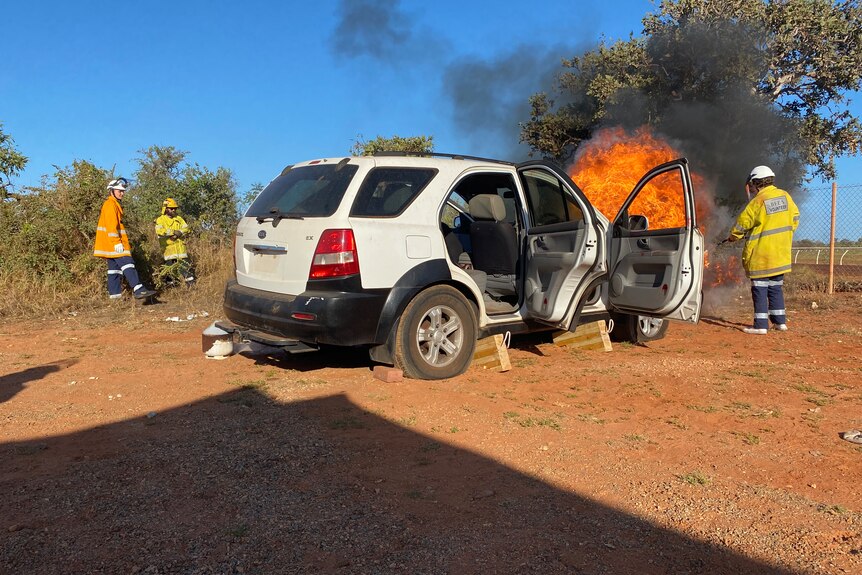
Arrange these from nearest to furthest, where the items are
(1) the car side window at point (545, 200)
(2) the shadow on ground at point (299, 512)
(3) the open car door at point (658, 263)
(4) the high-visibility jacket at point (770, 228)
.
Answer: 1. (2) the shadow on ground at point (299, 512)
2. (3) the open car door at point (658, 263)
3. (1) the car side window at point (545, 200)
4. (4) the high-visibility jacket at point (770, 228)

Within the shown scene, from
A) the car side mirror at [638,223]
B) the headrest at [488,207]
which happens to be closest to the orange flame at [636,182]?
the car side mirror at [638,223]

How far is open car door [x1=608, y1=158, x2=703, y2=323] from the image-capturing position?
217 inches

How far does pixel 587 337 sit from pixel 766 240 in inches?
113

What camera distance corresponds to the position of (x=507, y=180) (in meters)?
6.23

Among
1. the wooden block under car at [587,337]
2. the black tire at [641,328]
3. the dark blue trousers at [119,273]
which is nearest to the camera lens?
the wooden block under car at [587,337]

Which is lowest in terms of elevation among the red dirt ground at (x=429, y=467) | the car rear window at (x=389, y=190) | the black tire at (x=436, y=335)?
the red dirt ground at (x=429, y=467)

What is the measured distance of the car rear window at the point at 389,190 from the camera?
16.5ft

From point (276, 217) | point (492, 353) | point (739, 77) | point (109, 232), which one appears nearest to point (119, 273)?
point (109, 232)

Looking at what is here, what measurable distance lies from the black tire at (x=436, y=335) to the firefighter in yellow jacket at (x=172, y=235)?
7425mm

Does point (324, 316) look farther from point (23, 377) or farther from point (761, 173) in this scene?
point (761, 173)

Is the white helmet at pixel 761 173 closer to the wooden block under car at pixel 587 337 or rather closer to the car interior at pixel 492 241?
the wooden block under car at pixel 587 337

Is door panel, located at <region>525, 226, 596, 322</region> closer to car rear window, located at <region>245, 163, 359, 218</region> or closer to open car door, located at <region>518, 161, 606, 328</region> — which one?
open car door, located at <region>518, 161, 606, 328</region>

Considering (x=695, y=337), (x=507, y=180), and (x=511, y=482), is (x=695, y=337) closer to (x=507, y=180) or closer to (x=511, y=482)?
(x=507, y=180)

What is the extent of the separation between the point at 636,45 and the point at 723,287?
6645 mm
